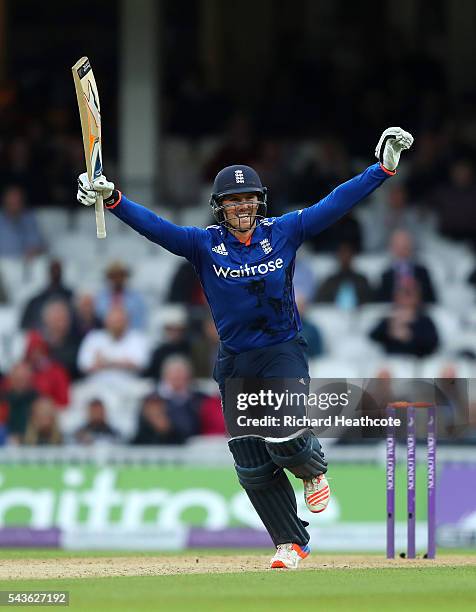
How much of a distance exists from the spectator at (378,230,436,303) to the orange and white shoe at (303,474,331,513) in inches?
297

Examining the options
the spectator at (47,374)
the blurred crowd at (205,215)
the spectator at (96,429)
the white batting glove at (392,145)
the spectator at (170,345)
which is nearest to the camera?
the white batting glove at (392,145)

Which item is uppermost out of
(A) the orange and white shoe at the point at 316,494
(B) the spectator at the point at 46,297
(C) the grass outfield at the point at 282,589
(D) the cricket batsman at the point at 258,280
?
(B) the spectator at the point at 46,297

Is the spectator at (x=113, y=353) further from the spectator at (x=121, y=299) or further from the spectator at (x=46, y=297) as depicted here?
the spectator at (x=46, y=297)

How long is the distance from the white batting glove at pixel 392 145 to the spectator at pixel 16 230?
390 inches

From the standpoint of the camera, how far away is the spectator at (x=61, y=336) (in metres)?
16.3

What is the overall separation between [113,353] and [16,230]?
3152mm

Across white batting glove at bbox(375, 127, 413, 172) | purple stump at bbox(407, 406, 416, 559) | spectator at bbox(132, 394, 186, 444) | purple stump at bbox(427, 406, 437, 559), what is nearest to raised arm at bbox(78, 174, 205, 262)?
white batting glove at bbox(375, 127, 413, 172)

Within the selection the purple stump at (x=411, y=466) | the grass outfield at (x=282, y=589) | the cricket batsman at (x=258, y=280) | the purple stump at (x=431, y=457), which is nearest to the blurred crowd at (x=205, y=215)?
the purple stump at (x=411, y=466)

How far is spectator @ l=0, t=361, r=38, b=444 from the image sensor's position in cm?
1520

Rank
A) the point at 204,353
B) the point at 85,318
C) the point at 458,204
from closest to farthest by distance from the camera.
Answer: the point at 204,353 → the point at 85,318 → the point at 458,204

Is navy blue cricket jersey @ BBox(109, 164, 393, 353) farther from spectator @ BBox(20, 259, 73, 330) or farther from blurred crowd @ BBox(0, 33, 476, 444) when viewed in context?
spectator @ BBox(20, 259, 73, 330)

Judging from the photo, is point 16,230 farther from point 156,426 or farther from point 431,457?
point 431,457

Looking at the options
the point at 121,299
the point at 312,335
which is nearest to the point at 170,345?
the point at 121,299

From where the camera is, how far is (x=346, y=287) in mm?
17188
